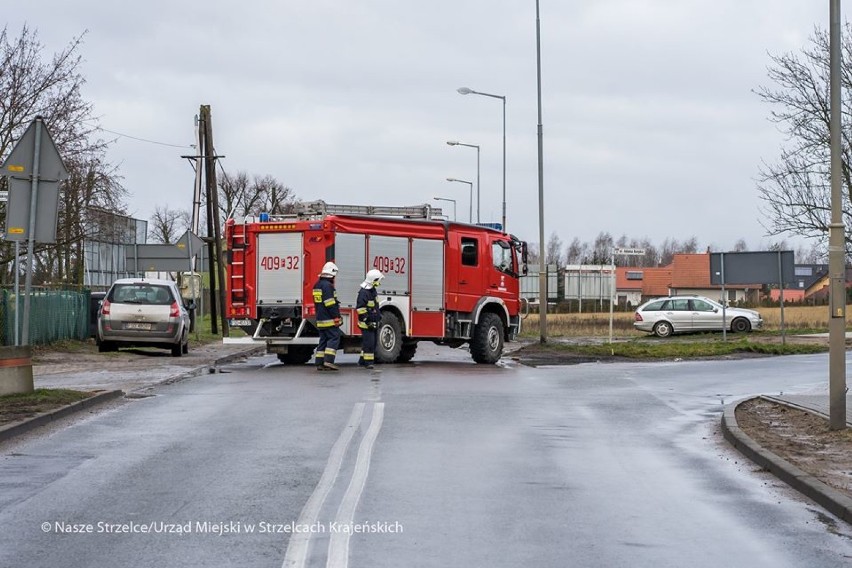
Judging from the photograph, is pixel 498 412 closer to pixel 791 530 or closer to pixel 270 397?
pixel 270 397

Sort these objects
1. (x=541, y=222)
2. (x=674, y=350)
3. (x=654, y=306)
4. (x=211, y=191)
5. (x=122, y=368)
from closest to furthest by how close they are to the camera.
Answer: (x=122, y=368) < (x=674, y=350) < (x=541, y=222) < (x=211, y=191) < (x=654, y=306)

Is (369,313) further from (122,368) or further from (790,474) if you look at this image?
(790,474)

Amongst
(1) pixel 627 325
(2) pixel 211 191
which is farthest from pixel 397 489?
(1) pixel 627 325

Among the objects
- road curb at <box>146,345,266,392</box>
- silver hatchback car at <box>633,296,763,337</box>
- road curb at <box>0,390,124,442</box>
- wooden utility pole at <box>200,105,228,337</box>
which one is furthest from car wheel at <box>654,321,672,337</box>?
road curb at <box>0,390,124,442</box>

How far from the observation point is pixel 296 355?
24344mm

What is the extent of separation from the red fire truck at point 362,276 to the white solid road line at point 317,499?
10.3 m

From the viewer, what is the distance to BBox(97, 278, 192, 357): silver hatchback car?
26.3 meters

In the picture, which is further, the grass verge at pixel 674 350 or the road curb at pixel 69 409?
the grass verge at pixel 674 350

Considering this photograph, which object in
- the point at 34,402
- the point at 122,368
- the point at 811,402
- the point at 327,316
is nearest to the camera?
the point at 34,402

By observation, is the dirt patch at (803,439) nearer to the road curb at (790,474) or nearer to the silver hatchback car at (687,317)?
the road curb at (790,474)

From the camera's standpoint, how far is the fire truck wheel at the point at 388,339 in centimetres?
2356

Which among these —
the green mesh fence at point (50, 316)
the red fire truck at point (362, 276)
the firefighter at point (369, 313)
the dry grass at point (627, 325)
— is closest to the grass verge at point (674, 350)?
the red fire truck at point (362, 276)

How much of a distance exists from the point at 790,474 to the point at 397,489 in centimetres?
304

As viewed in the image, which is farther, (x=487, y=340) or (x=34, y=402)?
(x=487, y=340)
